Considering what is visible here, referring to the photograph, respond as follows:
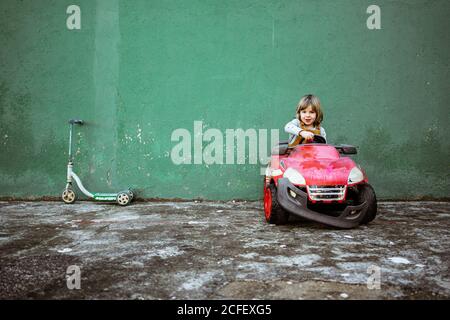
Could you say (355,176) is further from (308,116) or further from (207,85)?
(207,85)

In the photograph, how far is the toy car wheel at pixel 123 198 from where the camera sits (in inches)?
195

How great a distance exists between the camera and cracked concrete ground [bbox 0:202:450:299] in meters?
1.99

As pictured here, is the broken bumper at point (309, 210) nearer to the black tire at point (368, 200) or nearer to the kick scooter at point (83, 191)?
the black tire at point (368, 200)

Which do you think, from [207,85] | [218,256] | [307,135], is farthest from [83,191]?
[307,135]

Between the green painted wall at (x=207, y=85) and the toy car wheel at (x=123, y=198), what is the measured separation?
0.37 m

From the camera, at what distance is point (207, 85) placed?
531 cm

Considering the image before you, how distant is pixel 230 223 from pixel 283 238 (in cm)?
80

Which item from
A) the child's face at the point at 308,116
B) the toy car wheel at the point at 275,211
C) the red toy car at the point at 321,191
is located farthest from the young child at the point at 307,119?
the toy car wheel at the point at 275,211

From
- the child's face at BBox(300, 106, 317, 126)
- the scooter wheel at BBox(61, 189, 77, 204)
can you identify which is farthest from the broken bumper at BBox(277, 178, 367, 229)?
the scooter wheel at BBox(61, 189, 77, 204)

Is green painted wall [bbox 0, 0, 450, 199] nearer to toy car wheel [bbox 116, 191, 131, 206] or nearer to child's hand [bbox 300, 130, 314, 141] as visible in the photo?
toy car wheel [bbox 116, 191, 131, 206]

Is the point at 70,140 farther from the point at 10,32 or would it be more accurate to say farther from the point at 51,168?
the point at 10,32

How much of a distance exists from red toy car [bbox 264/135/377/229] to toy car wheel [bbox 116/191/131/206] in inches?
86.7

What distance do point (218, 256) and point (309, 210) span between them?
3.86 ft
